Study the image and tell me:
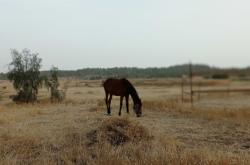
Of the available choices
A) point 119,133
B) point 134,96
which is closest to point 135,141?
point 119,133

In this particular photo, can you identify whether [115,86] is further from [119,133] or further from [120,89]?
[119,133]

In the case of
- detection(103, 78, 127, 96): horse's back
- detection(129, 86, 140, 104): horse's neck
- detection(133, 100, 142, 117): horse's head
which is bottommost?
detection(133, 100, 142, 117): horse's head

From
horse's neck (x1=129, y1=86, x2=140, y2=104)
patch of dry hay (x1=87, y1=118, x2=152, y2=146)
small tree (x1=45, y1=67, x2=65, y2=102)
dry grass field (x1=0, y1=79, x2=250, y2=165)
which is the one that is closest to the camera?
dry grass field (x1=0, y1=79, x2=250, y2=165)

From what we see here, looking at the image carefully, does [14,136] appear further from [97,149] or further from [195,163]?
[195,163]

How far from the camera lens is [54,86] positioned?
109 ft

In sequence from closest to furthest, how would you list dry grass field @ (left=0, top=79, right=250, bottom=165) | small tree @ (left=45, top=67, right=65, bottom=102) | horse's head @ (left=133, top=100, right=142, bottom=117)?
dry grass field @ (left=0, top=79, right=250, bottom=165)
horse's head @ (left=133, top=100, right=142, bottom=117)
small tree @ (left=45, top=67, right=65, bottom=102)

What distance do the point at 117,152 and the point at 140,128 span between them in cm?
328

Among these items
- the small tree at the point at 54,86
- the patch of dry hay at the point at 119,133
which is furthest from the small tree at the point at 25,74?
the patch of dry hay at the point at 119,133

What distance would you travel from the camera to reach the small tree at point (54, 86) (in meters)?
32.3

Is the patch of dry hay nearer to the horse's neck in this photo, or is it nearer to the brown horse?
the horse's neck

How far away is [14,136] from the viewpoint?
11.7 meters

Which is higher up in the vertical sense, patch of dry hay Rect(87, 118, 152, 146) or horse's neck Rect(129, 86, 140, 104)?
horse's neck Rect(129, 86, 140, 104)

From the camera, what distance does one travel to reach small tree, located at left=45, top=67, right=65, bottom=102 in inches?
1273

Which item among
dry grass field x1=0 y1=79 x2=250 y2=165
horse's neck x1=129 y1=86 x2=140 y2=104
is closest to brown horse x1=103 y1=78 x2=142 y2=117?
horse's neck x1=129 y1=86 x2=140 y2=104
